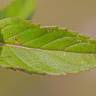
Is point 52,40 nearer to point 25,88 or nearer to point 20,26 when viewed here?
point 20,26

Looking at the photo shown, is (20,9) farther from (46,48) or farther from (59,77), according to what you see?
(59,77)

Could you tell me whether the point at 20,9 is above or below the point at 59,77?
above

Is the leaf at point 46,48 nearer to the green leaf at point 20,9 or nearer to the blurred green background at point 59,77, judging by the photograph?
the green leaf at point 20,9

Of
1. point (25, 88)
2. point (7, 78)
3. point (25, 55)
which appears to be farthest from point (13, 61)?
point (25, 88)

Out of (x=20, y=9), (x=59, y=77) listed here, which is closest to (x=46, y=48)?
(x=20, y=9)

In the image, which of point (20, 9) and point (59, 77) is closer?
point (20, 9)
